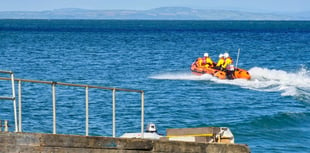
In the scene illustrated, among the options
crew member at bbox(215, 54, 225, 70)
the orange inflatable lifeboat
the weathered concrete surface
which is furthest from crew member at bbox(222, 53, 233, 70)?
the weathered concrete surface

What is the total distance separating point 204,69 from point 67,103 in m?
14.8

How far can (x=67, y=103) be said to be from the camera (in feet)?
103

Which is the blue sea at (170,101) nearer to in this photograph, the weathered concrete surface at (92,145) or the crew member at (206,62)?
the crew member at (206,62)

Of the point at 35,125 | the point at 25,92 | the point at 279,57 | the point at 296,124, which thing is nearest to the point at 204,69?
the point at 25,92

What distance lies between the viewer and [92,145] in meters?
14.3

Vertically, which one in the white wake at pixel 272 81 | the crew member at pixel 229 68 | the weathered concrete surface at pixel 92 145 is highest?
the weathered concrete surface at pixel 92 145

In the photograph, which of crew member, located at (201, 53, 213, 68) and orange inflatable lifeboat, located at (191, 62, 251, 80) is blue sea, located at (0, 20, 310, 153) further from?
crew member, located at (201, 53, 213, 68)

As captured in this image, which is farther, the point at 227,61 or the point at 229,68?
the point at 229,68

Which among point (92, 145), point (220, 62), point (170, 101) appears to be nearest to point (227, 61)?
point (220, 62)

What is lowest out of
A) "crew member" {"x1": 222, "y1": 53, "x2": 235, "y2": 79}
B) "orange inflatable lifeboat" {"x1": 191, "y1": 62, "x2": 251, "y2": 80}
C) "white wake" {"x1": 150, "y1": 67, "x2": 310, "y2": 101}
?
"white wake" {"x1": 150, "y1": 67, "x2": 310, "y2": 101}

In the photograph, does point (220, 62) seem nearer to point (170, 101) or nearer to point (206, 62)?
point (206, 62)

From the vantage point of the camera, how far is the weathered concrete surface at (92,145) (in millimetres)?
13852

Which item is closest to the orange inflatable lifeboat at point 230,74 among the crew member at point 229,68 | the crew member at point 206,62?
the crew member at point 229,68

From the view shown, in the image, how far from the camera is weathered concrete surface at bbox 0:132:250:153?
545 inches
